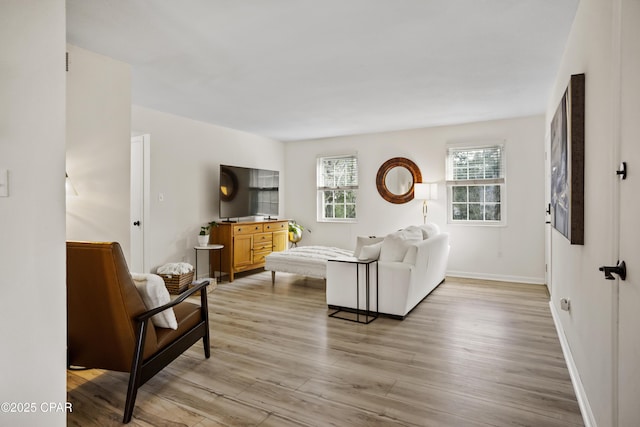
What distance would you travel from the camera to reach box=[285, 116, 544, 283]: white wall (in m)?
5.47

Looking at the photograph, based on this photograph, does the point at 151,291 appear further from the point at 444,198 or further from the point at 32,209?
the point at 444,198

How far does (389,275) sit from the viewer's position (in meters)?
3.79

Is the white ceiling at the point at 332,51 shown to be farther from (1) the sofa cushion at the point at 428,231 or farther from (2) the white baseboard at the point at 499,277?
(2) the white baseboard at the point at 499,277

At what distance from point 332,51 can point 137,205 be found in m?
3.56

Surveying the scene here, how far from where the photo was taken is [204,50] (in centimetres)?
308

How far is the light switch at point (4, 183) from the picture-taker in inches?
56.3

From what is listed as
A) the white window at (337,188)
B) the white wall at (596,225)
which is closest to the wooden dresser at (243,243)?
the white window at (337,188)

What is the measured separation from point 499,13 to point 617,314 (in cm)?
202

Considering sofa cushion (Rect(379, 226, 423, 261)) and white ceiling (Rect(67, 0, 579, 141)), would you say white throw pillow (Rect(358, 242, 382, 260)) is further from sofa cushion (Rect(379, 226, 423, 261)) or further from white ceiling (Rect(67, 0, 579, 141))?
white ceiling (Rect(67, 0, 579, 141))

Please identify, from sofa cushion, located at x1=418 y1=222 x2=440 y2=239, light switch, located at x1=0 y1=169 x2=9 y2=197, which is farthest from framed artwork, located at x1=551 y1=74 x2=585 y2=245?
light switch, located at x1=0 y1=169 x2=9 y2=197

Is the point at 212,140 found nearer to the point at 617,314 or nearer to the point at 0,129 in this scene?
the point at 0,129

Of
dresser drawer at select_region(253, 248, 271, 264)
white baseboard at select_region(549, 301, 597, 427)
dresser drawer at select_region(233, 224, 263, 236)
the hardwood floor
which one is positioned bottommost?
the hardwood floor

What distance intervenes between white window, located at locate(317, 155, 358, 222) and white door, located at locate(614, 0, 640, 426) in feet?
18.3

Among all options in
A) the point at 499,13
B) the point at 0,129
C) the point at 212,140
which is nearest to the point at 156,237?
the point at 212,140
